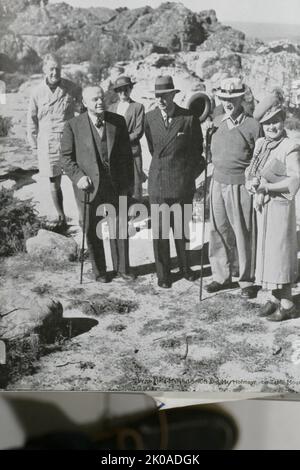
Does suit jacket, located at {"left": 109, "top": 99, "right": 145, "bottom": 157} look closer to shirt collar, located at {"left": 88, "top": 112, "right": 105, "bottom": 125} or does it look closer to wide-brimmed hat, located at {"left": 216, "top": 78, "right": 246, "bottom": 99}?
shirt collar, located at {"left": 88, "top": 112, "right": 105, "bottom": 125}

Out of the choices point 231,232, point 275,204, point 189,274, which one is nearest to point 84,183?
point 189,274

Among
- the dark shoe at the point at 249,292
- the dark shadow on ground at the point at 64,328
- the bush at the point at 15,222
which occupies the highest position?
the bush at the point at 15,222

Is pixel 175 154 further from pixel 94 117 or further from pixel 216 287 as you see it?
pixel 216 287

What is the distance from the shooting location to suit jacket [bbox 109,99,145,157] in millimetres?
3348

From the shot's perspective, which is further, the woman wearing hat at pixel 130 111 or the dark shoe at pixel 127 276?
the dark shoe at pixel 127 276

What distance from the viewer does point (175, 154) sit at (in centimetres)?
338

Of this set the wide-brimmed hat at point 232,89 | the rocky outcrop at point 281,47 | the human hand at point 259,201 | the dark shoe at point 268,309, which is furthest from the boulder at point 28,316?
the rocky outcrop at point 281,47

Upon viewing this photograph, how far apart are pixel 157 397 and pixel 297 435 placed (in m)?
0.98

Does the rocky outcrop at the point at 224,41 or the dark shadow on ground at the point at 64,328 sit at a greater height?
the rocky outcrop at the point at 224,41

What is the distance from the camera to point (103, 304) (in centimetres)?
338

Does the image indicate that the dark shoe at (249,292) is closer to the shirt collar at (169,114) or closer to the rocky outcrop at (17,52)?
the shirt collar at (169,114)

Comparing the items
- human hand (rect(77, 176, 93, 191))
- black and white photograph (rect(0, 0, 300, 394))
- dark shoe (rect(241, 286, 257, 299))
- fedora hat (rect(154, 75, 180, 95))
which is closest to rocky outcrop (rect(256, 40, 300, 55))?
black and white photograph (rect(0, 0, 300, 394))

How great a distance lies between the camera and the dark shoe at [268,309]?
132 inches
